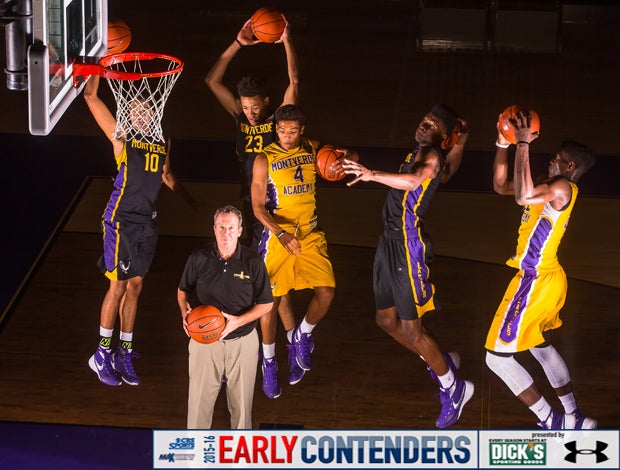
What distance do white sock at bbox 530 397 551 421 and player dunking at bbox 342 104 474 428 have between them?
20.7 inches

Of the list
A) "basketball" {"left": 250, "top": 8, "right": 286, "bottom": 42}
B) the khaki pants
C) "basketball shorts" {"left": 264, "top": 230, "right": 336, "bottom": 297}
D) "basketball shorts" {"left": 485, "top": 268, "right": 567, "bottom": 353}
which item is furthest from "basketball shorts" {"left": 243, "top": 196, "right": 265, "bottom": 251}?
"basketball shorts" {"left": 485, "top": 268, "right": 567, "bottom": 353}

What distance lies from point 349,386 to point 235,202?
3.24m

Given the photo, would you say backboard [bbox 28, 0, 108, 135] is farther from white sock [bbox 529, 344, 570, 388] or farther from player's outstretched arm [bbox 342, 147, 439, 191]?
white sock [bbox 529, 344, 570, 388]

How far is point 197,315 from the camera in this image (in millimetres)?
7203

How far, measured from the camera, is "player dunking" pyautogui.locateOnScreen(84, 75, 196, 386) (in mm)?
8297

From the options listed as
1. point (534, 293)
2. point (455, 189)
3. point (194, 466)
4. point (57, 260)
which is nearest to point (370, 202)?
point (455, 189)

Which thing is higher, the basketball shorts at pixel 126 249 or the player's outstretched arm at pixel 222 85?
the player's outstretched arm at pixel 222 85

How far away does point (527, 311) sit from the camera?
25.2 feet

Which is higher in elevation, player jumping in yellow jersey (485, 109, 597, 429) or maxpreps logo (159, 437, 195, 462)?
player jumping in yellow jersey (485, 109, 597, 429)

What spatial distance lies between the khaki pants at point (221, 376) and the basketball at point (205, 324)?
12 centimetres

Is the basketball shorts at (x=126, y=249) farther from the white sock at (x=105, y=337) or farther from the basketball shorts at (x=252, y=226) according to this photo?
the basketball shorts at (x=252, y=226)

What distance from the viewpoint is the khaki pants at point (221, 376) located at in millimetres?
7324

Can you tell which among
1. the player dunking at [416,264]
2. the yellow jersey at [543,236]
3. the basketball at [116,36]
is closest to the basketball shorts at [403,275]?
the player dunking at [416,264]

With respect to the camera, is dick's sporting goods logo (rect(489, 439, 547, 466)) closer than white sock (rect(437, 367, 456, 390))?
Yes
